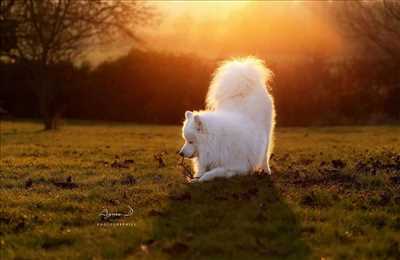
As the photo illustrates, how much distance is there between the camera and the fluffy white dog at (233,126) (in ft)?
30.9

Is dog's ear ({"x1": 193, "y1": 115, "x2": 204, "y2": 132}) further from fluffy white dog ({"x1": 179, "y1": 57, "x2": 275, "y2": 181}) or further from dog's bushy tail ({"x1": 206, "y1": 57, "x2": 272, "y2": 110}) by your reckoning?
dog's bushy tail ({"x1": 206, "y1": 57, "x2": 272, "y2": 110})

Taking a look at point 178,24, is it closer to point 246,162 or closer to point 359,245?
point 246,162

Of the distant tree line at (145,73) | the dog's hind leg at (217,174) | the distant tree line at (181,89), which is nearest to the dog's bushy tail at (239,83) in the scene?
the dog's hind leg at (217,174)

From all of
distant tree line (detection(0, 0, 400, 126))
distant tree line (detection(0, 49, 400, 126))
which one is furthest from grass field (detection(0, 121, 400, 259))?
distant tree line (detection(0, 49, 400, 126))

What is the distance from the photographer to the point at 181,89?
3844cm

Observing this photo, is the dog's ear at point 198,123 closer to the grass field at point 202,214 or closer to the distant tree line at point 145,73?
the grass field at point 202,214

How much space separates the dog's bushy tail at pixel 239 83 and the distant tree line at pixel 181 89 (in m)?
22.5

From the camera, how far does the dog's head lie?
938 centimetres

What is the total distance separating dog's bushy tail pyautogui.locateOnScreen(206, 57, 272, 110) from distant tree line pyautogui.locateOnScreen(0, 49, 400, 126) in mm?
22457

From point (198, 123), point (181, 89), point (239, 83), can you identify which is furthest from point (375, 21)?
point (181, 89)

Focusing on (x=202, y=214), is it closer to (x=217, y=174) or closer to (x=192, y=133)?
(x=217, y=174)

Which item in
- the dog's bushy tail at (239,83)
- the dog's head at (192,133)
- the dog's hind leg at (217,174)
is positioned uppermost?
the dog's bushy tail at (239,83)

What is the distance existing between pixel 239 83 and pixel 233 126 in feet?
3.94

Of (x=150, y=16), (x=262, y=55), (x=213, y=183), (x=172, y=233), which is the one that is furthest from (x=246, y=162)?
(x=262, y=55)
